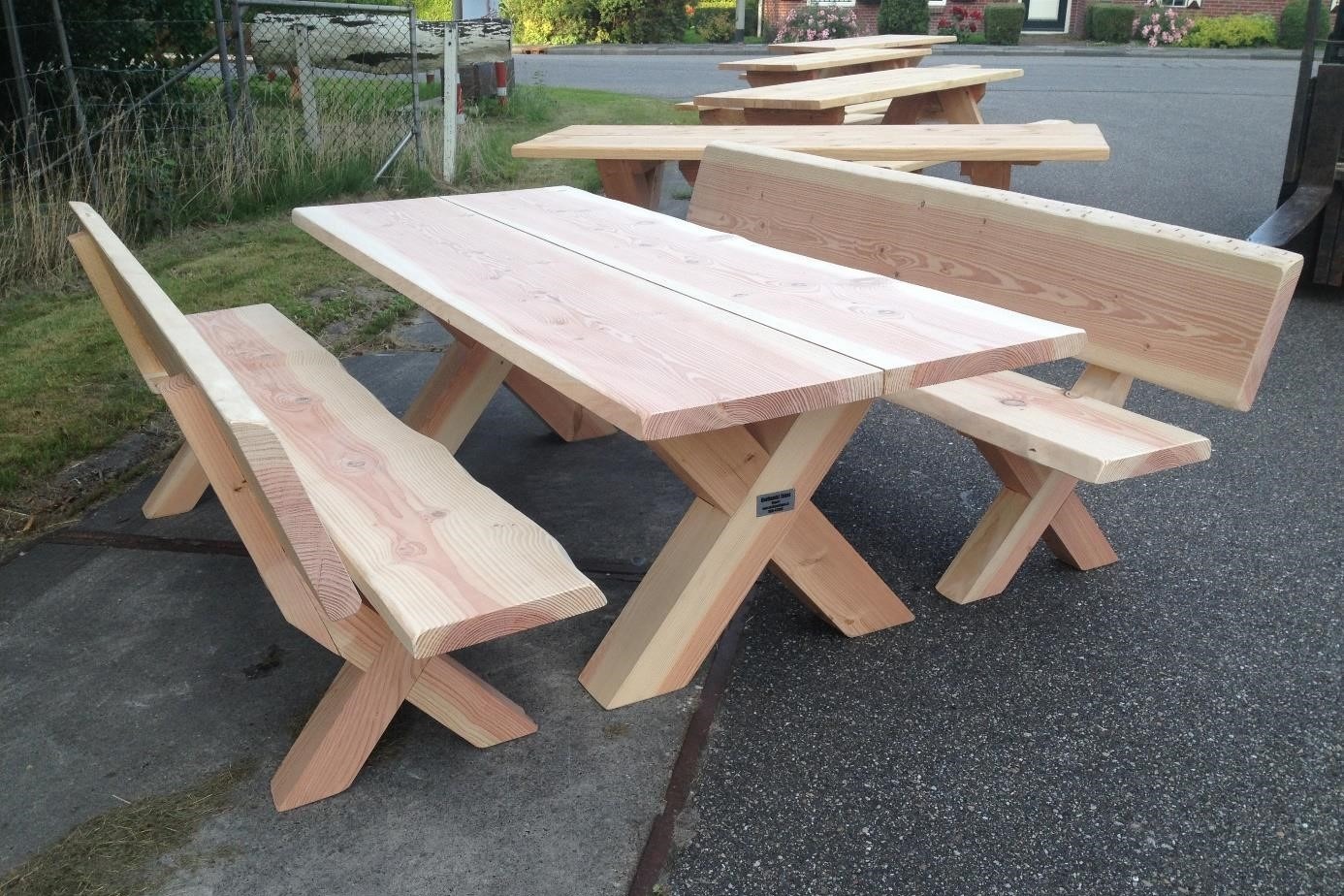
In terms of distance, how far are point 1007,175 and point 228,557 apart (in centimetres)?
345

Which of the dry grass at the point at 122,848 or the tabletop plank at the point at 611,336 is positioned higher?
the tabletop plank at the point at 611,336

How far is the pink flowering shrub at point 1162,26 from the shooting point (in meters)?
23.5

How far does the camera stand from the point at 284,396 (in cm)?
304

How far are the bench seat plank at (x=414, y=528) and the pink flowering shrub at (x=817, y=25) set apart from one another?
731 inches

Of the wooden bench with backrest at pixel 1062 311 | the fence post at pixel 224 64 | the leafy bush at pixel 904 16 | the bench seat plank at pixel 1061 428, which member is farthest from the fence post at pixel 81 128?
the leafy bush at pixel 904 16

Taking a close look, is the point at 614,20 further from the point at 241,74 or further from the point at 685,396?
the point at 685,396

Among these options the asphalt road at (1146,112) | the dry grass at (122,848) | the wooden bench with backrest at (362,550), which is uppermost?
the wooden bench with backrest at (362,550)

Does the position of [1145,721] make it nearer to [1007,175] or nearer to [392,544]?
[392,544]

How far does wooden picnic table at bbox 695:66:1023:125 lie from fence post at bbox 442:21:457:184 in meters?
2.13

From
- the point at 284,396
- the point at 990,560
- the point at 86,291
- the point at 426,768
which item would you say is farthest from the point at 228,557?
the point at 86,291

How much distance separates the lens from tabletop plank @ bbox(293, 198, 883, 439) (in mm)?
2033

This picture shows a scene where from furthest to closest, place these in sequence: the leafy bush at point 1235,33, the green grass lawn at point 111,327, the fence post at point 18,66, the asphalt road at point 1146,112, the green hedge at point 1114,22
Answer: the green hedge at point 1114,22
the leafy bush at point 1235,33
the asphalt road at point 1146,112
the fence post at point 18,66
the green grass lawn at point 111,327

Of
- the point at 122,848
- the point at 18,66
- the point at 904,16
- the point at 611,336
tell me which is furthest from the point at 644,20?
the point at 122,848

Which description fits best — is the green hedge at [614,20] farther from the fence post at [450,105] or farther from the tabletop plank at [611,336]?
the tabletop plank at [611,336]
